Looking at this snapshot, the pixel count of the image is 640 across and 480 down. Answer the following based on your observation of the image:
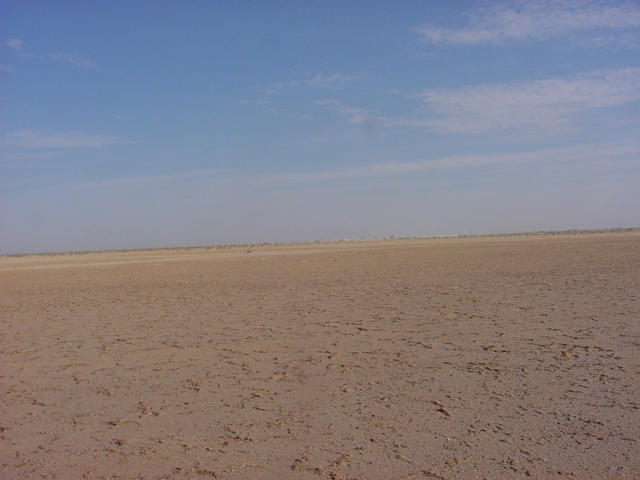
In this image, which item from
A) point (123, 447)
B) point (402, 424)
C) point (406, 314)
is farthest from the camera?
point (406, 314)

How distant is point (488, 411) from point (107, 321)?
25.7 ft

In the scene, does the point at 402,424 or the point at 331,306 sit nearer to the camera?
the point at 402,424

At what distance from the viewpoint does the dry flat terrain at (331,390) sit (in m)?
4.22

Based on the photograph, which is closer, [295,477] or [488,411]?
[295,477]

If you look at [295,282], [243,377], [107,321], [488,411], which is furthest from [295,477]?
[295,282]

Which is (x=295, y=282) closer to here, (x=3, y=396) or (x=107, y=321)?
(x=107, y=321)

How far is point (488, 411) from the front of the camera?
16.8 ft

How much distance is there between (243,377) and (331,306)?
17.9ft

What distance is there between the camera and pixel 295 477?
396cm

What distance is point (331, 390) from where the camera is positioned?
5863 mm

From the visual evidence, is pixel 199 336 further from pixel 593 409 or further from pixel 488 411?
pixel 593 409

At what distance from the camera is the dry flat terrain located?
4.22 m

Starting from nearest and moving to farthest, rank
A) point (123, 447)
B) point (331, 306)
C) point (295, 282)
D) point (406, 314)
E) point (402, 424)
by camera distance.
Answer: point (123, 447)
point (402, 424)
point (406, 314)
point (331, 306)
point (295, 282)

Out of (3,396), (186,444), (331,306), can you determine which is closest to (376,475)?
(186,444)
